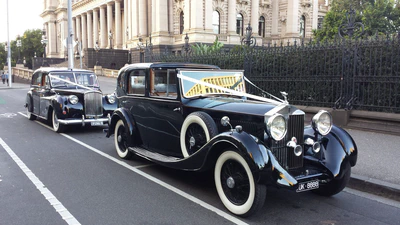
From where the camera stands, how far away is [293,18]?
4984 cm

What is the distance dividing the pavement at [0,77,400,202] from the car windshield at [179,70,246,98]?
8.25ft

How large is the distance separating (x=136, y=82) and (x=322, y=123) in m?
3.76

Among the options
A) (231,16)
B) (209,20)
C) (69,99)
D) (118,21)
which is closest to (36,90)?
(69,99)

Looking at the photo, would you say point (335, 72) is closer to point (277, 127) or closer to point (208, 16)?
point (277, 127)

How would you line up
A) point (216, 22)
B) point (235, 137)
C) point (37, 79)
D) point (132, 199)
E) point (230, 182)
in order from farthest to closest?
point (216, 22)
point (37, 79)
point (132, 199)
point (230, 182)
point (235, 137)

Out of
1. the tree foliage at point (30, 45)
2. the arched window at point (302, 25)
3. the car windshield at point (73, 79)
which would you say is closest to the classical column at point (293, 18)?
the arched window at point (302, 25)

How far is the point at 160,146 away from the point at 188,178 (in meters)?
0.79

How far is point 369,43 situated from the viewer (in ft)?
31.8

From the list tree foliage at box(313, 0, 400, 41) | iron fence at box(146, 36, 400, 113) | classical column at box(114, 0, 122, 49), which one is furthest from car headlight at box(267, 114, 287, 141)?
classical column at box(114, 0, 122, 49)

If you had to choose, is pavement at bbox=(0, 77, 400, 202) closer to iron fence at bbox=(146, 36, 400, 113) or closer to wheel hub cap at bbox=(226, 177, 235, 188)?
iron fence at bbox=(146, 36, 400, 113)

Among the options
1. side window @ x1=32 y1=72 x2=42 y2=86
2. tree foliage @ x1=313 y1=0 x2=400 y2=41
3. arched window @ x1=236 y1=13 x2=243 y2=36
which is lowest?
side window @ x1=32 y1=72 x2=42 y2=86

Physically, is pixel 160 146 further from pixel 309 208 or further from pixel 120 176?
pixel 309 208

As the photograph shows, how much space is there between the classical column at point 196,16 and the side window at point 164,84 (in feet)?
116

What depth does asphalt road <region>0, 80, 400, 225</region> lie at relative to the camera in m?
4.47
